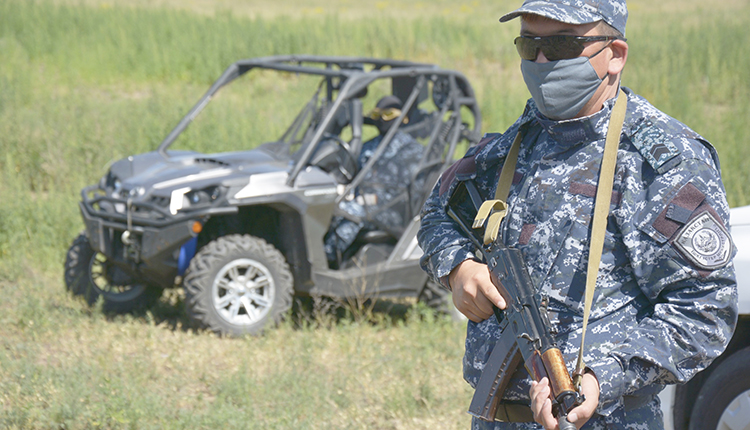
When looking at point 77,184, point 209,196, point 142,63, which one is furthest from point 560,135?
point 142,63

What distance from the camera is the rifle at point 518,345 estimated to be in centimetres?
167

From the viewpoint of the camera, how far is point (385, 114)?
638cm

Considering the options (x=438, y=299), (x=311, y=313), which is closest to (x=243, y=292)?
(x=311, y=313)

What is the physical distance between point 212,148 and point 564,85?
7.58 metres

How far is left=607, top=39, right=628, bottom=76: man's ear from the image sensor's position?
187 cm

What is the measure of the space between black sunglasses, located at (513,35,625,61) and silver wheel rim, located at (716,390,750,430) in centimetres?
165

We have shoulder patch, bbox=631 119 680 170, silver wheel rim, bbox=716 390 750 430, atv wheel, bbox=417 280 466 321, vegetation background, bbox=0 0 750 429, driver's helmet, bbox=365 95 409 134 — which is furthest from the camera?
driver's helmet, bbox=365 95 409 134

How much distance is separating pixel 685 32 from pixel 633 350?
17489 millimetres

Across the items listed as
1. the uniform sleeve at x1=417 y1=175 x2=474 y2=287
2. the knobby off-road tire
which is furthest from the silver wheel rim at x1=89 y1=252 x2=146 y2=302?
the knobby off-road tire

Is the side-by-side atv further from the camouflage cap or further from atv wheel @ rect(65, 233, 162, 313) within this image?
the camouflage cap

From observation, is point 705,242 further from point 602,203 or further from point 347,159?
point 347,159

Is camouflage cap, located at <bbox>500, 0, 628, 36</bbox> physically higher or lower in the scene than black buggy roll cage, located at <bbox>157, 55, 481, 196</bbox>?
higher

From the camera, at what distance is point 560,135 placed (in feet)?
6.32

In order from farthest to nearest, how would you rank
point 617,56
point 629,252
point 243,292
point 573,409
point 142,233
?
point 243,292 → point 142,233 → point 617,56 → point 629,252 → point 573,409
